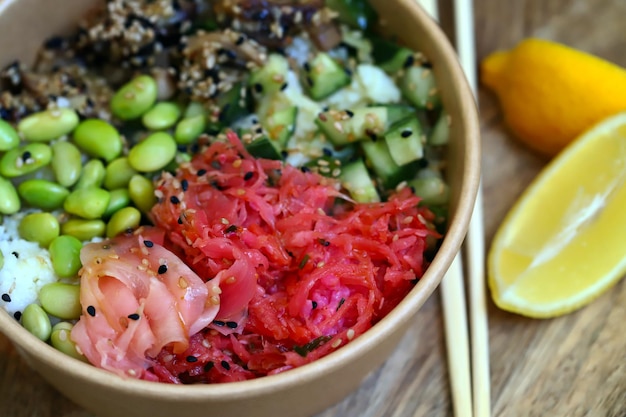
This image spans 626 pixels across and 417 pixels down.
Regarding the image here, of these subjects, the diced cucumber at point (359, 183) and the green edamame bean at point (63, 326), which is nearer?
the green edamame bean at point (63, 326)

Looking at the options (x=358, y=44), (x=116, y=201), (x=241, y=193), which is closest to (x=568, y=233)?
(x=358, y=44)

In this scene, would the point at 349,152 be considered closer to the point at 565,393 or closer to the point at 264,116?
the point at 264,116

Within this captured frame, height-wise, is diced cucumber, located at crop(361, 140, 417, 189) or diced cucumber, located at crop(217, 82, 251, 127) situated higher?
diced cucumber, located at crop(217, 82, 251, 127)

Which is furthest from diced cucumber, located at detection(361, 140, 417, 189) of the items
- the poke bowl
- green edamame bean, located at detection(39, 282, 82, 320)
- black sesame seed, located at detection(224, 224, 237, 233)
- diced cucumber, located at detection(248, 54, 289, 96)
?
green edamame bean, located at detection(39, 282, 82, 320)

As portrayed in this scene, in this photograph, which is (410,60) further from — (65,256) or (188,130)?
(65,256)

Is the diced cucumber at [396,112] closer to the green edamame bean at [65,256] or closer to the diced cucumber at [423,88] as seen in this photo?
the diced cucumber at [423,88]

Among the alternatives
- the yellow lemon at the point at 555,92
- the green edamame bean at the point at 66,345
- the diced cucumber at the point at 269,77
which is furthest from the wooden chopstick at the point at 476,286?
the green edamame bean at the point at 66,345

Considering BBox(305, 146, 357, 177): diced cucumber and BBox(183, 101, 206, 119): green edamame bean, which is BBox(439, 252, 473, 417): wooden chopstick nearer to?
BBox(305, 146, 357, 177): diced cucumber
